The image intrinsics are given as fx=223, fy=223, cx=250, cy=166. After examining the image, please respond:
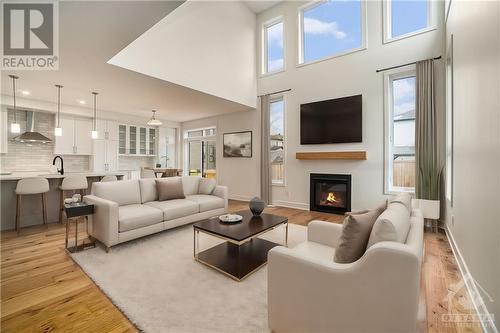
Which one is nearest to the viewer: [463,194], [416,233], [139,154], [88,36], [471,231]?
[416,233]

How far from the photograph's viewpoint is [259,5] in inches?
218

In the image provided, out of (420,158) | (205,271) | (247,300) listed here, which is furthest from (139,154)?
(420,158)

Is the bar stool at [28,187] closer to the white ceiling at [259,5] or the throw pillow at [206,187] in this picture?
the throw pillow at [206,187]

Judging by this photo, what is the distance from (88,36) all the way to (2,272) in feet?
8.70

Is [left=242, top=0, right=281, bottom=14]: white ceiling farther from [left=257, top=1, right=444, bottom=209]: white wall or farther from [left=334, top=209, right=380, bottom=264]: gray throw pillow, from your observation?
[left=334, top=209, right=380, bottom=264]: gray throw pillow

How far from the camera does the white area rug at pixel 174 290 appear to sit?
1.53m

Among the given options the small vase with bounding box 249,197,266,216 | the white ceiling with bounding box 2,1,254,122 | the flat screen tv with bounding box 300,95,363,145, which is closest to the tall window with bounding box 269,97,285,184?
the flat screen tv with bounding box 300,95,363,145

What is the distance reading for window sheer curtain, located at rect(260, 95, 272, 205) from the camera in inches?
213

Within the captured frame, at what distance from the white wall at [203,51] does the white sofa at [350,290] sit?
3.57 m

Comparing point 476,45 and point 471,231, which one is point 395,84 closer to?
point 476,45

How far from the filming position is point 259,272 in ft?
7.18

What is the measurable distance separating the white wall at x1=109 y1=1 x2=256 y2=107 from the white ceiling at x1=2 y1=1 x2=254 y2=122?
19cm

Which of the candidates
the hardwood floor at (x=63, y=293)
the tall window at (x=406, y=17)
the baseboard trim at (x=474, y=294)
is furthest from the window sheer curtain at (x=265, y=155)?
the baseboard trim at (x=474, y=294)

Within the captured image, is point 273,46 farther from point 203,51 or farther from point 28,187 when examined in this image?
point 28,187
